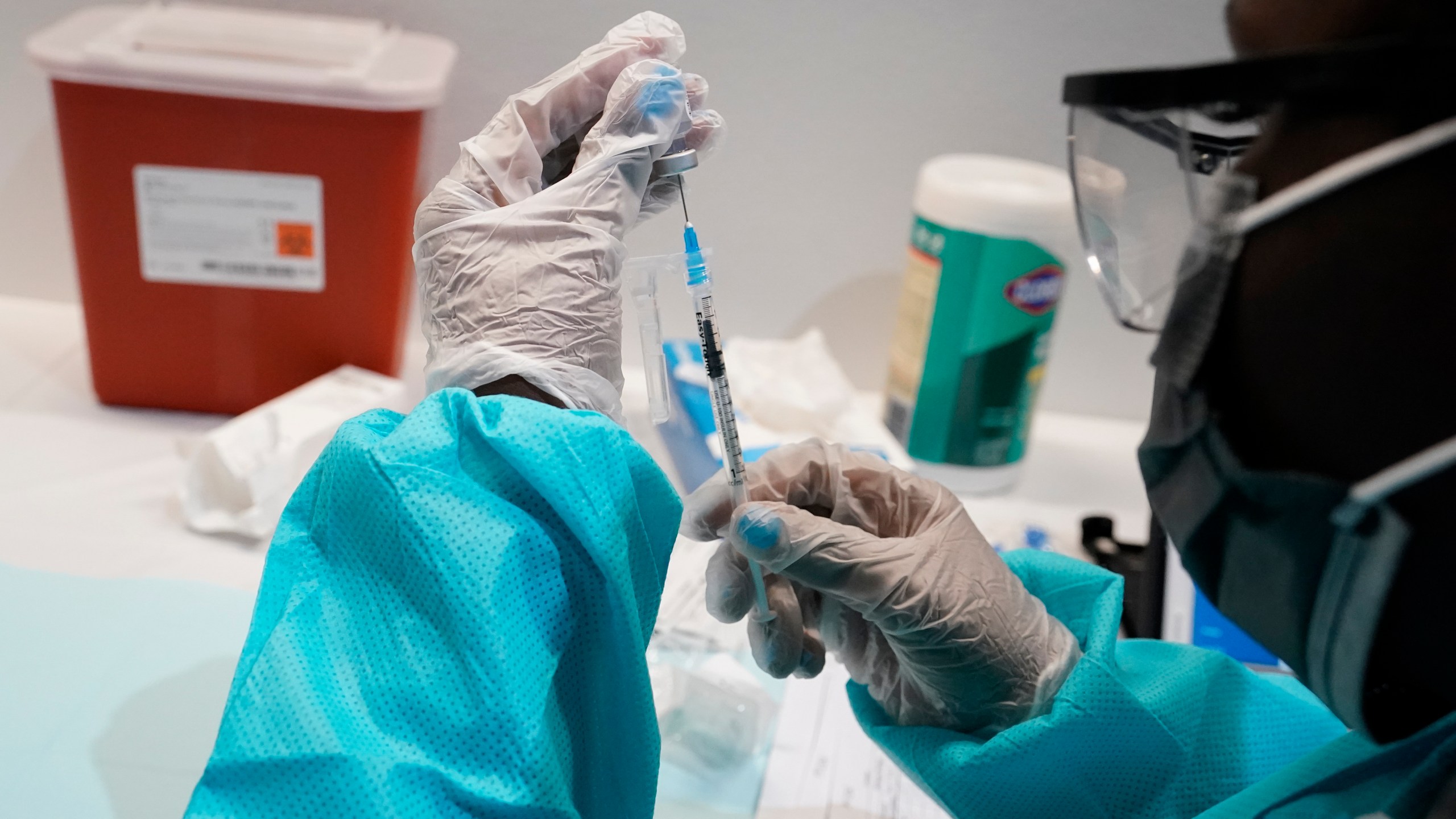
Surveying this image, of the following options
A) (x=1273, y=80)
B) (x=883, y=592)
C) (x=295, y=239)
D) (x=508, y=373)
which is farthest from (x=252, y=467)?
(x=1273, y=80)

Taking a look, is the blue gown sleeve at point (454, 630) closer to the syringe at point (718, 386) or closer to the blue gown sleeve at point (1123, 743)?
the syringe at point (718, 386)

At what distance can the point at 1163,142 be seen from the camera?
54 cm

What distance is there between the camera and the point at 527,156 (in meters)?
0.68

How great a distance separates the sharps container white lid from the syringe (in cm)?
58

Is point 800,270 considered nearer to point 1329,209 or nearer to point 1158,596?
point 1158,596

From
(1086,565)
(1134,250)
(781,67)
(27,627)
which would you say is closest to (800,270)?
(781,67)

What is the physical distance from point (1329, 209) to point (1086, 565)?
366mm

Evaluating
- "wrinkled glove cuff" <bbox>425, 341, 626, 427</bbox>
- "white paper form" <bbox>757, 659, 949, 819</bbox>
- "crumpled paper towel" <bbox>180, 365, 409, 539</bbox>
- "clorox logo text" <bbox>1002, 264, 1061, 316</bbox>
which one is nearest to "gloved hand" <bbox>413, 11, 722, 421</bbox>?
"wrinkled glove cuff" <bbox>425, 341, 626, 427</bbox>

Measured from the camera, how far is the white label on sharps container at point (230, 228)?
112cm

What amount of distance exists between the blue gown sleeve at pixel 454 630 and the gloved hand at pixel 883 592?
9cm

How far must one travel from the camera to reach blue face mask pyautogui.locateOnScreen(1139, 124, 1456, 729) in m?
0.46

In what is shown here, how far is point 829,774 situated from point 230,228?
86cm

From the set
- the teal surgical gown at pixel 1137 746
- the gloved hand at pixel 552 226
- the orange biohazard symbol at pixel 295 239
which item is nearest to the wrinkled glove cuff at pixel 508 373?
the gloved hand at pixel 552 226

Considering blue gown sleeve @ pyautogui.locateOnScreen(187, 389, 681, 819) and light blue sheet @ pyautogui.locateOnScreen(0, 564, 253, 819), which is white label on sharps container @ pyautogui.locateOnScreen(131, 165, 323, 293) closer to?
light blue sheet @ pyautogui.locateOnScreen(0, 564, 253, 819)
